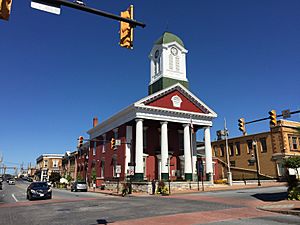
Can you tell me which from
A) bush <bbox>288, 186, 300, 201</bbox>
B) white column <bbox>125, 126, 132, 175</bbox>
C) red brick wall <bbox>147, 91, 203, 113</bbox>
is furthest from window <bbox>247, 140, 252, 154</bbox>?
bush <bbox>288, 186, 300, 201</bbox>

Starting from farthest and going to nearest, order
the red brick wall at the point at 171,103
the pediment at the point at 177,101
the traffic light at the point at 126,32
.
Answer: the red brick wall at the point at 171,103 < the pediment at the point at 177,101 < the traffic light at the point at 126,32

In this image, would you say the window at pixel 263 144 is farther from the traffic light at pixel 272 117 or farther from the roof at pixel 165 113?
the traffic light at pixel 272 117

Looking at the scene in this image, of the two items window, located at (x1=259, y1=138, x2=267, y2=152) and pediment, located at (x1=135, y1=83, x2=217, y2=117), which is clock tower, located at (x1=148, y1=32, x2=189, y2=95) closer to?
pediment, located at (x1=135, y1=83, x2=217, y2=117)

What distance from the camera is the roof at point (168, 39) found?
42.3m

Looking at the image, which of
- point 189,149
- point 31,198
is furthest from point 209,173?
point 31,198

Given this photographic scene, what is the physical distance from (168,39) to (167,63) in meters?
3.96

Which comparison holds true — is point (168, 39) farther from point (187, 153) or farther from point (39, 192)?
point (39, 192)

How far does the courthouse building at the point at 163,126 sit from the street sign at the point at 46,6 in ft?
91.0

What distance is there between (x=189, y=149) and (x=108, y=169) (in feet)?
45.0

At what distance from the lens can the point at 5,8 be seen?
5.91m

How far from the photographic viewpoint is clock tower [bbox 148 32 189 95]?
41156mm

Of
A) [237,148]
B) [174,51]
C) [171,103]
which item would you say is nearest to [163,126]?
[171,103]

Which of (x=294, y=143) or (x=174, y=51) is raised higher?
(x=174, y=51)

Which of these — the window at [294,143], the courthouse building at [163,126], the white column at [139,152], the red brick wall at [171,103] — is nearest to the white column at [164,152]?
the courthouse building at [163,126]
